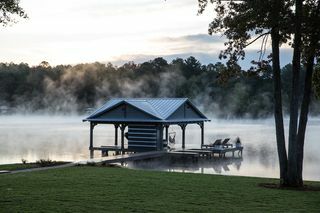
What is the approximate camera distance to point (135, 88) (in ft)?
343

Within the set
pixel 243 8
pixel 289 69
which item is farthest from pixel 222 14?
pixel 289 69

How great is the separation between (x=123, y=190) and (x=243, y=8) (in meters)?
6.20

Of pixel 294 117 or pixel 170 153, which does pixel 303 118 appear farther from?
pixel 170 153

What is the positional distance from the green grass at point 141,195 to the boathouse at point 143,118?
1659 cm

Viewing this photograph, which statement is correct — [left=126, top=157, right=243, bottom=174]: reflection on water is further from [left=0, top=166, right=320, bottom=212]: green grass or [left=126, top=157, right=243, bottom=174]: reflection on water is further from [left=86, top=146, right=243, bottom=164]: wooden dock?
[left=0, top=166, right=320, bottom=212]: green grass

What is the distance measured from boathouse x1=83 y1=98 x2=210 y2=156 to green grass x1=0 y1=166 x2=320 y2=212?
16.6 m

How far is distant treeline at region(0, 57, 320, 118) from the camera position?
92.9 meters

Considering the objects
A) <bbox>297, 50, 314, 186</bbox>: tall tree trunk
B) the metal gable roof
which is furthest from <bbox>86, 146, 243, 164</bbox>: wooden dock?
<bbox>297, 50, 314, 186</bbox>: tall tree trunk

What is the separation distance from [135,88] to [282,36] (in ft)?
292

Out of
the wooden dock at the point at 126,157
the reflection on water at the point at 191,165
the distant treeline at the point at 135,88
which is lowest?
the reflection on water at the point at 191,165

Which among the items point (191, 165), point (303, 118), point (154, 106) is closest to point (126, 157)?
point (191, 165)

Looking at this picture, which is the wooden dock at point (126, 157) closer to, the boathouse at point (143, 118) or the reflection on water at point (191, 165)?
the reflection on water at point (191, 165)

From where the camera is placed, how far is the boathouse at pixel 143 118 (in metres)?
33.7

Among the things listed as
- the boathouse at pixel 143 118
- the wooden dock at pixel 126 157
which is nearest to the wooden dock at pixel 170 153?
the wooden dock at pixel 126 157
